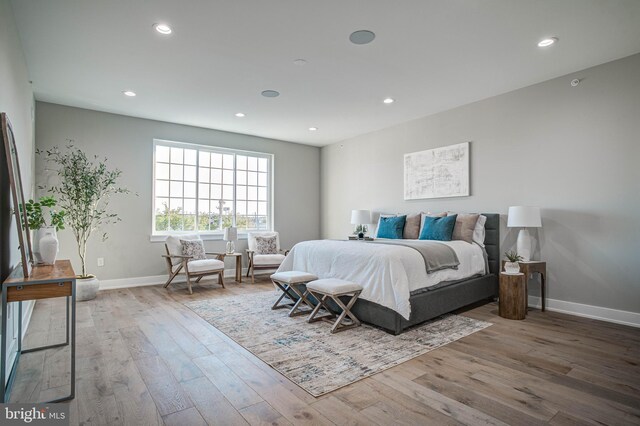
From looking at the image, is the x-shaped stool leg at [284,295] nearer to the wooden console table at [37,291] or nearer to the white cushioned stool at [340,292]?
the white cushioned stool at [340,292]

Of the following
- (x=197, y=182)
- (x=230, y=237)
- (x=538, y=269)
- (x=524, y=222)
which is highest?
(x=197, y=182)

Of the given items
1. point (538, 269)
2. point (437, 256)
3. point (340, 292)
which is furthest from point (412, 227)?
point (340, 292)

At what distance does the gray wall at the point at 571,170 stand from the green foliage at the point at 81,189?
5138mm

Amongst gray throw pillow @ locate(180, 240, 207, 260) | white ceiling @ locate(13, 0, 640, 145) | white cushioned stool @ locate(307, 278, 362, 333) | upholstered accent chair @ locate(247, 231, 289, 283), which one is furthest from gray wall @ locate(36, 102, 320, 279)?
white cushioned stool @ locate(307, 278, 362, 333)

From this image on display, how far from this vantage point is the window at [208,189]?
5.92m

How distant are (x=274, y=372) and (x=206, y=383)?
462 millimetres

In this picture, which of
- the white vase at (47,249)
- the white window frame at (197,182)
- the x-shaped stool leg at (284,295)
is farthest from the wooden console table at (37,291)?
the white window frame at (197,182)

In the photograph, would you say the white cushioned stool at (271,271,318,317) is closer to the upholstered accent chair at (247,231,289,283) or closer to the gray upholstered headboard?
the upholstered accent chair at (247,231,289,283)

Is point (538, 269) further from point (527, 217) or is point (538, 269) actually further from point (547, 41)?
point (547, 41)

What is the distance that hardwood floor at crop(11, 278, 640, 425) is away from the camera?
1.89m

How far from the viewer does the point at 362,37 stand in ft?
10.3

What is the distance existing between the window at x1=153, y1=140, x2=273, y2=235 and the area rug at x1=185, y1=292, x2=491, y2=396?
241 cm

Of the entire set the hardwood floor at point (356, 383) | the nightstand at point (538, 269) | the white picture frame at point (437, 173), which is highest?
the white picture frame at point (437, 173)

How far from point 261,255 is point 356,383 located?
410cm
